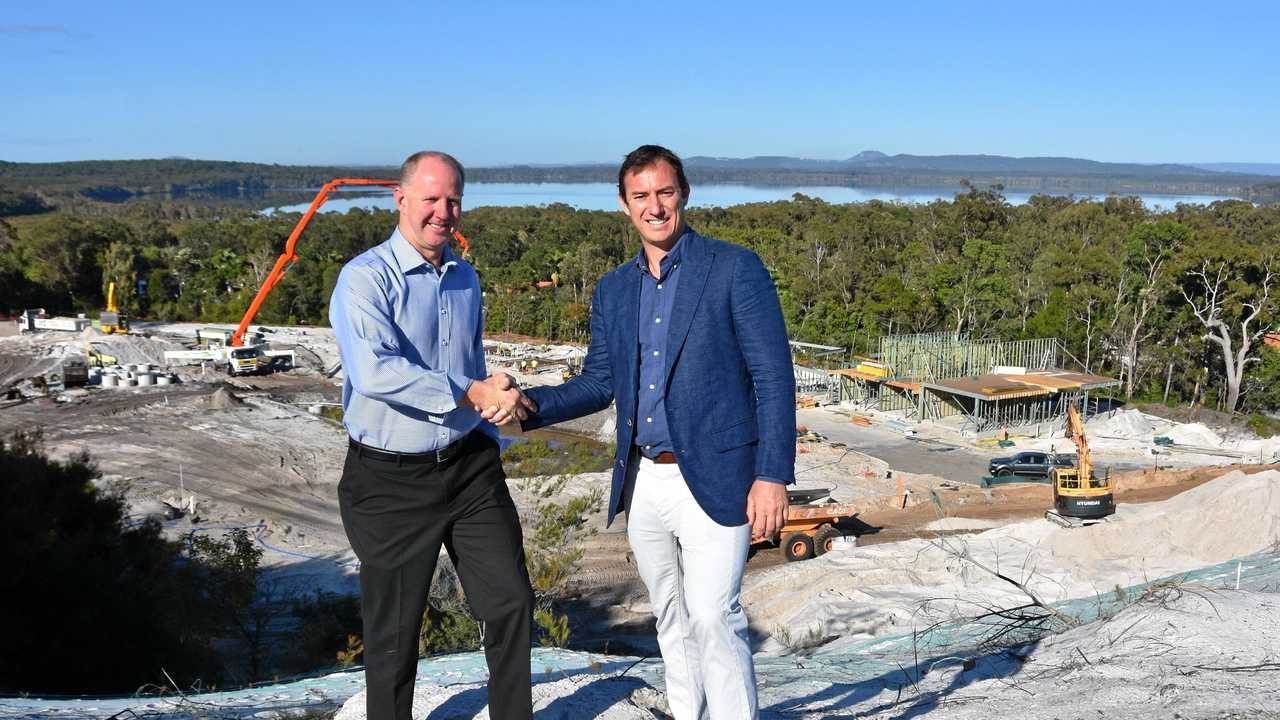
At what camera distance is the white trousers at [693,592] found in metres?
2.96

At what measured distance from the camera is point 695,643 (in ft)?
10.3

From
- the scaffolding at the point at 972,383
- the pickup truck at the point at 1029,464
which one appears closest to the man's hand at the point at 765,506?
the pickup truck at the point at 1029,464

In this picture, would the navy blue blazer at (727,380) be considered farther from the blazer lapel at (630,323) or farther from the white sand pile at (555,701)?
the white sand pile at (555,701)

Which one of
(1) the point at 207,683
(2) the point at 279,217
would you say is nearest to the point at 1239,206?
(2) the point at 279,217

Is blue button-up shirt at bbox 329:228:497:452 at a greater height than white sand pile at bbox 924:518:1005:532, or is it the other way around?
blue button-up shirt at bbox 329:228:497:452

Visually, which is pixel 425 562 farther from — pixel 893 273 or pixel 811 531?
pixel 893 273

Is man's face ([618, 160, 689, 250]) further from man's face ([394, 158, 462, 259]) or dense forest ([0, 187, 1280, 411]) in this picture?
dense forest ([0, 187, 1280, 411])

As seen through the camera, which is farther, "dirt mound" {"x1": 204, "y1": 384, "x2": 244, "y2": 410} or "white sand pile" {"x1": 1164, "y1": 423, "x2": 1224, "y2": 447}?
"dirt mound" {"x1": 204, "y1": 384, "x2": 244, "y2": 410}

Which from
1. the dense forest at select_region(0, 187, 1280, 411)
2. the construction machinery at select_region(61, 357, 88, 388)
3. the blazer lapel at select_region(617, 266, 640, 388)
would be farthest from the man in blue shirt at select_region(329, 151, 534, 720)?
the dense forest at select_region(0, 187, 1280, 411)

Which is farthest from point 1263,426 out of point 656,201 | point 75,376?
point 75,376

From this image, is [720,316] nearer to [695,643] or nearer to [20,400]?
[695,643]

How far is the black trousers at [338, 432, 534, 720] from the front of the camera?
10.5ft

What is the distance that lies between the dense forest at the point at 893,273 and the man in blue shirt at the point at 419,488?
3508cm

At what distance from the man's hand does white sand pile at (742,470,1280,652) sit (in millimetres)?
8193
